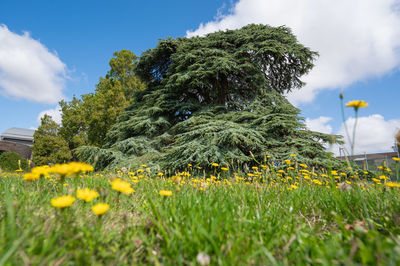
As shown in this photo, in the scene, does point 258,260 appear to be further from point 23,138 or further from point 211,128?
point 23,138

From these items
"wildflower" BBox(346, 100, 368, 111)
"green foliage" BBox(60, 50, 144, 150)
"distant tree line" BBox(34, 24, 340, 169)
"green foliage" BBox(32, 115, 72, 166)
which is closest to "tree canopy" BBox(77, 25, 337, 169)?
"distant tree line" BBox(34, 24, 340, 169)

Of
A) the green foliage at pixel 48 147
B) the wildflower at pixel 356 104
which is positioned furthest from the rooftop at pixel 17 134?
the wildflower at pixel 356 104

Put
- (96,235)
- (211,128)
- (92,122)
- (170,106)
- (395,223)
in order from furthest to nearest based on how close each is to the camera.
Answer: (92,122) < (170,106) < (211,128) < (395,223) < (96,235)

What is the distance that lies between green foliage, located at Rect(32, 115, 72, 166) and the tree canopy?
1058 cm

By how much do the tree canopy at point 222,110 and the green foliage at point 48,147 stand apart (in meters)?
10.6

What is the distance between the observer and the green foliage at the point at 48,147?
17.1 meters

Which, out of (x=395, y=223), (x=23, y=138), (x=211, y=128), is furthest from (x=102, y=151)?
(x=23, y=138)

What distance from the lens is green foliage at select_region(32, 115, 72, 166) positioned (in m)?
17.1

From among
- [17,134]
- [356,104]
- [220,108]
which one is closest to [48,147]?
[220,108]

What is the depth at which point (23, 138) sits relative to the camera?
37.1 meters

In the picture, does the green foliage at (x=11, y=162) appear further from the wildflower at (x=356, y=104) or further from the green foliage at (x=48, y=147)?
the wildflower at (x=356, y=104)

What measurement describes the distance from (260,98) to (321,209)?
6865 millimetres

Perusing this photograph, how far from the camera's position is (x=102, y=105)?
14.9 meters

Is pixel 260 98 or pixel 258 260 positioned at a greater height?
pixel 260 98
